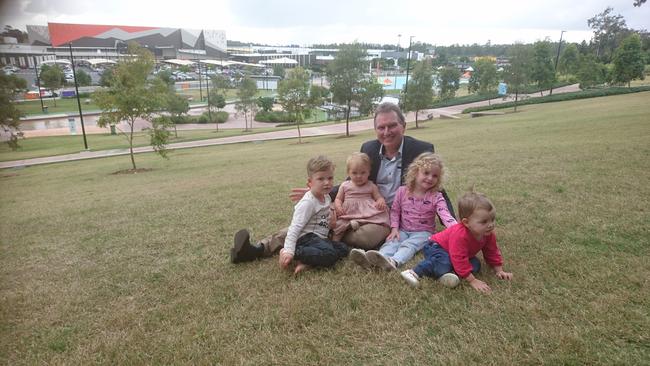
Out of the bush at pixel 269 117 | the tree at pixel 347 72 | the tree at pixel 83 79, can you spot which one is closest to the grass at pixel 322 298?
the tree at pixel 347 72

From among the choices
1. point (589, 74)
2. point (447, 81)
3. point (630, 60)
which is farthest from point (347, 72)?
point (589, 74)

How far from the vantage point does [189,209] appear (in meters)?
6.88

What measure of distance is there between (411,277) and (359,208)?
A: 107 centimetres

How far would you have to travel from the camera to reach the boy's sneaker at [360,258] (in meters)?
3.44

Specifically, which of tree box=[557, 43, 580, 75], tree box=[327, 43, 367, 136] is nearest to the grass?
tree box=[327, 43, 367, 136]

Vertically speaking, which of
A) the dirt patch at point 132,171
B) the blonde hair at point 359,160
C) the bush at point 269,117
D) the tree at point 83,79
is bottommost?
the bush at point 269,117

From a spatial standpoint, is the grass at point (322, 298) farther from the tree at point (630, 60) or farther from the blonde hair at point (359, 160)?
the tree at point (630, 60)

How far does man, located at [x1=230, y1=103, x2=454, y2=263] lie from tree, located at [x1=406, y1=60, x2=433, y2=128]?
81.7ft

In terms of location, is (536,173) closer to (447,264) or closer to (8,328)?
(447,264)

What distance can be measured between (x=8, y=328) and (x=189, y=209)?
3.96 meters

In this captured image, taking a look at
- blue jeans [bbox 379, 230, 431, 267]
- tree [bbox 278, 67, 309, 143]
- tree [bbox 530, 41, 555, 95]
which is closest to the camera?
blue jeans [bbox 379, 230, 431, 267]

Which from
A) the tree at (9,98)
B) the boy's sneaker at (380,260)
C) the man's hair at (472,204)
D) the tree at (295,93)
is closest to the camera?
the tree at (9,98)

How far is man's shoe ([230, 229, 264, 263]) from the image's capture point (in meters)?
3.80

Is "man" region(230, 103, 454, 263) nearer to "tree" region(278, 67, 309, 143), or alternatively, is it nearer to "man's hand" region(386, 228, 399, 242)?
"man's hand" region(386, 228, 399, 242)
